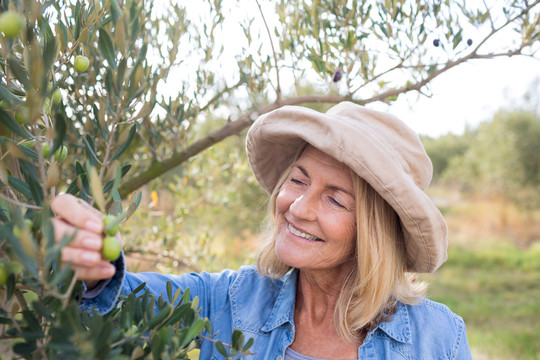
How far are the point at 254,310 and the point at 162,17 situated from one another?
5.06 feet

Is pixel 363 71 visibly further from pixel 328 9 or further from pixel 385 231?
pixel 385 231

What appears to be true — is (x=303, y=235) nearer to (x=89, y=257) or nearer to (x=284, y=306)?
(x=284, y=306)

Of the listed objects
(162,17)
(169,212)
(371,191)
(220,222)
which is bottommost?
(220,222)

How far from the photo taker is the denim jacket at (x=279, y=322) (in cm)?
196

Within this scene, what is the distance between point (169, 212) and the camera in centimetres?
387

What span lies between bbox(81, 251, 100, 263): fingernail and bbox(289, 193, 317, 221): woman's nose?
1096 mm

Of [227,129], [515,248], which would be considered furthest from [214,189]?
[515,248]

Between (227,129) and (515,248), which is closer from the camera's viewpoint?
(227,129)

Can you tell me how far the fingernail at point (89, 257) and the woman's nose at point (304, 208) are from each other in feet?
Answer: 3.60

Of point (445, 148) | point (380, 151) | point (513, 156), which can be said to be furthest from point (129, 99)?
point (445, 148)

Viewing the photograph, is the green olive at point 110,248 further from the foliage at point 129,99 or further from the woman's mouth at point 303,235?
the woman's mouth at point 303,235

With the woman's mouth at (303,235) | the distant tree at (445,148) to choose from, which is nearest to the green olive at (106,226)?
the woman's mouth at (303,235)

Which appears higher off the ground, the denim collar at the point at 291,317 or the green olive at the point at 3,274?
the green olive at the point at 3,274

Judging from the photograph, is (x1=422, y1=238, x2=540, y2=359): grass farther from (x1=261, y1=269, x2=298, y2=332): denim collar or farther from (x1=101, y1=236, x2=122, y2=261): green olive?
(x1=101, y1=236, x2=122, y2=261): green olive
